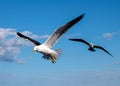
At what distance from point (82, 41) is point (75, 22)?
53.6 ft

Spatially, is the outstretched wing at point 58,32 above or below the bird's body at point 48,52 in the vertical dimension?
above

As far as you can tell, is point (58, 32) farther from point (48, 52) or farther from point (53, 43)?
point (48, 52)

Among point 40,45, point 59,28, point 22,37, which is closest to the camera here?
point 59,28

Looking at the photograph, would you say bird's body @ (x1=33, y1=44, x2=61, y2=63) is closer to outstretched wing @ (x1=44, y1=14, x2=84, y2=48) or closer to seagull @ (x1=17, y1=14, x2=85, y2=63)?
seagull @ (x1=17, y1=14, x2=85, y2=63)

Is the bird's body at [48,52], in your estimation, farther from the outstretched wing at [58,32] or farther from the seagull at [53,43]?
→ the outstretched wing at [58,32]

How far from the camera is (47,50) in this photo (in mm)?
25375

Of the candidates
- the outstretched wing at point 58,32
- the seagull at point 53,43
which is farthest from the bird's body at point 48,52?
the outstretched wing at point 58,32

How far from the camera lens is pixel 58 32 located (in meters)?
25.0

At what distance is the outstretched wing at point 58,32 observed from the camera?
2335cm

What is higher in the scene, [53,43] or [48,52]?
[53,43]

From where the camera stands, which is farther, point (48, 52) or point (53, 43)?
point (53, 43)

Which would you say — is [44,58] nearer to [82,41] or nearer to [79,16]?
[79,16]

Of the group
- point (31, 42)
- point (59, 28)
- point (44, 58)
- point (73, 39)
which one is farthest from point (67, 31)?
point (73, 39)

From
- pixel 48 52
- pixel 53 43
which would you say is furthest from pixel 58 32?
pixel 48 52
